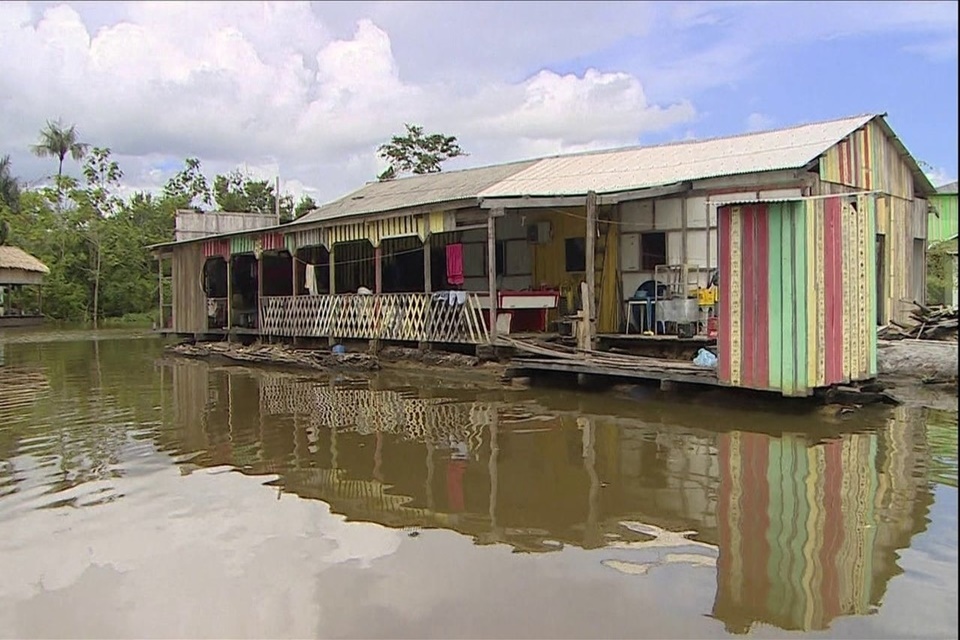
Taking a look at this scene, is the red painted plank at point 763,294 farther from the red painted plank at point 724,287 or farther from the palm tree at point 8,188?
the palm tree at point 8,188

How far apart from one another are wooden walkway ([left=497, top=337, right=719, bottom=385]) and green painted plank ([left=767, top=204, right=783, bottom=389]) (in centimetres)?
92

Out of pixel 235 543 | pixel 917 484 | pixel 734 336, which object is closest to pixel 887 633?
pixel 917 484

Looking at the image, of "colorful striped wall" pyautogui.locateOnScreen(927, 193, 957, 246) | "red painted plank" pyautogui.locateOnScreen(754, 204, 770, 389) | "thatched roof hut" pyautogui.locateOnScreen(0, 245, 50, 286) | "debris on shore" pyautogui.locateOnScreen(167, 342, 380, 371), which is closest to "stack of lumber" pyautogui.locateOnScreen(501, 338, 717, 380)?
"red painted plank" pyautogui.locateOnScreen(754, 204, 770, 389)

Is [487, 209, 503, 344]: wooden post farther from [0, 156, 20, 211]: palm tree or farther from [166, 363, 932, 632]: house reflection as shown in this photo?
[0, 156, 20, 211]: palm tree

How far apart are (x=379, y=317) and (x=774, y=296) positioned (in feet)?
32.1

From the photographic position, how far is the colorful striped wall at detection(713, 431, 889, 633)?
14.8 feet

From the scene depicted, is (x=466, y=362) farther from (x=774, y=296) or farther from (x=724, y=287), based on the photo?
(x=774, y=296)

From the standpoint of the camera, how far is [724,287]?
9742mm

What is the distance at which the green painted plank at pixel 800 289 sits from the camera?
8922mm

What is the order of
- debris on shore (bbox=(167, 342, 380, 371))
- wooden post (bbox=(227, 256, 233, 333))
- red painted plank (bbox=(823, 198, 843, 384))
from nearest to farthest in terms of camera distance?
red painted plank (bbox=(823, 198, 843, 384)) → debris on shore (bbox=(167, 342, 380, 371)) → wooden post (bbox=(227, 256, 233, 333))

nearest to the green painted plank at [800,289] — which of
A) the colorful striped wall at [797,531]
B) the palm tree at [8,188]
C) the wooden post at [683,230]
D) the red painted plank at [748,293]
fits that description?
the red painted plank at [748,293]

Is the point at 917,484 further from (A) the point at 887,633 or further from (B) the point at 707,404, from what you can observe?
(B) the point at 707,404

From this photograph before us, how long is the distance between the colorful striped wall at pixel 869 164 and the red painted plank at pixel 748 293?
4159 mm

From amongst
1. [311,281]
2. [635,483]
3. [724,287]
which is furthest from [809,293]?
[311,281]
